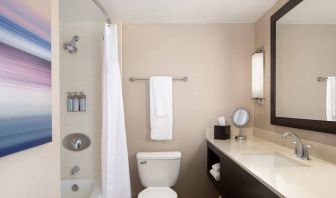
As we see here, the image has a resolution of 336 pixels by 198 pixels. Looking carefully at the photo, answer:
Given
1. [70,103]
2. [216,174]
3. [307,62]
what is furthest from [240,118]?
[70,103]

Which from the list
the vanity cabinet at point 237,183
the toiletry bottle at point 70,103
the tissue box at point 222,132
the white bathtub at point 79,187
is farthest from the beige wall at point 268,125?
the toiletry bottle at point 70,103

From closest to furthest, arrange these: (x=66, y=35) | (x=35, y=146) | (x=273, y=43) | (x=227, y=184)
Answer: (x=35, y=146)
(x=227, y=184)
(x=273, y=43)
(x=66, y=35)

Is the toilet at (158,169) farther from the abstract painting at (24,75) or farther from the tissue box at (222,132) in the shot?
the abstract painting at (24,75)

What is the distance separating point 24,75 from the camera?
2.89ft

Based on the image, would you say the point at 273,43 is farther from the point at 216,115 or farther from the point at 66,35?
the point at 66,35

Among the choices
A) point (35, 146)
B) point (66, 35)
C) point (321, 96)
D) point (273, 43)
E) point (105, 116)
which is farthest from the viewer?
point (66, 35)

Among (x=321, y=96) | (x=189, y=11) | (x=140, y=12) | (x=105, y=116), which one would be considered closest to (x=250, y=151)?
(x=321, y=96)

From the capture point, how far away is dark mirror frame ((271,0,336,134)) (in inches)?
56.8

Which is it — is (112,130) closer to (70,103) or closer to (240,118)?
(70,103)

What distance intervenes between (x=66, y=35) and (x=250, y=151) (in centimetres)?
218

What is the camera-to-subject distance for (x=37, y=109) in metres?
0.96

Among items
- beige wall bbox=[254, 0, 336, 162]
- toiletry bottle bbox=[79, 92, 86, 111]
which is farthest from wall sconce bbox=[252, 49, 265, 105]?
toiletry bottle bbox=[79, 92, 86, 111]

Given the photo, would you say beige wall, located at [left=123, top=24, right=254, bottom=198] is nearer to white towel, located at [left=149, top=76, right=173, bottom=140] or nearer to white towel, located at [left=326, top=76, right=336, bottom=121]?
white towel, located at [left=149, top=76, right=173, bottom=140]

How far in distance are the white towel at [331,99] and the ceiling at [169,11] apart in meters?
1.01
